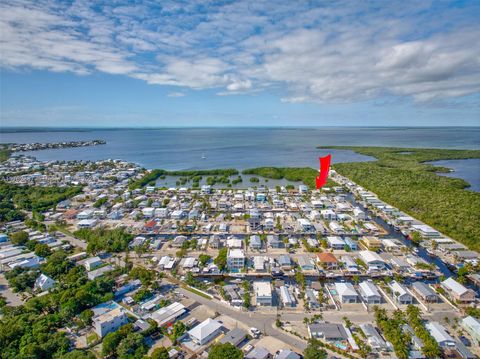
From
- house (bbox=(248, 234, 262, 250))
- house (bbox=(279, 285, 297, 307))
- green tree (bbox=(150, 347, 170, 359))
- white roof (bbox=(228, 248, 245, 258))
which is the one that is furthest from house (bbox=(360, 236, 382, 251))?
green tree (bbox=(150, 347, 170, 359))

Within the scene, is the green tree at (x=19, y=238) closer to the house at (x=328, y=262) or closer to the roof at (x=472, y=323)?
the house at (x=328, y=262)

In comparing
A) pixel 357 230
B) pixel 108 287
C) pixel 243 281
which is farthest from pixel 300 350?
pixel 357 230

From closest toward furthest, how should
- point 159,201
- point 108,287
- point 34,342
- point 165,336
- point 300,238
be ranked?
point 34,342, point 165,336, point 108,287, point 300,238, point 159,201

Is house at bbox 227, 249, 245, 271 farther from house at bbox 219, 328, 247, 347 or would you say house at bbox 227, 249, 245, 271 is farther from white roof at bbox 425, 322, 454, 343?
white roof at bbox 425, 322, 454, 343

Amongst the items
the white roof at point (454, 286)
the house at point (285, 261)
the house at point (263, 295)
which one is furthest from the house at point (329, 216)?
the house at point (263, 295)

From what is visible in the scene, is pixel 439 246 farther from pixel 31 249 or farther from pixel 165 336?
pixel 31 249

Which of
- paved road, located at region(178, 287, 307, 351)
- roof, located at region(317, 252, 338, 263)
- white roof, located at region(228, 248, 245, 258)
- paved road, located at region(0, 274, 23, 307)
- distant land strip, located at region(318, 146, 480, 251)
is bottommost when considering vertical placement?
paved road, located at region(0, 274, 23, 307)

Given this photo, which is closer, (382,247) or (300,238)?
(382,247)

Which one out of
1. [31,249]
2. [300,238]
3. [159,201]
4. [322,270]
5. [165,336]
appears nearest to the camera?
[165,336]
